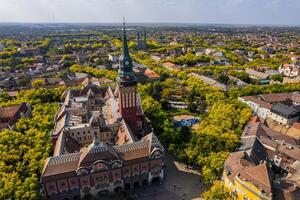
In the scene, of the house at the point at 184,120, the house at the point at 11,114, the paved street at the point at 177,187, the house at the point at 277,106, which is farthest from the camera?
the house at the point at 184,120

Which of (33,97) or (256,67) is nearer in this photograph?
(33,97)

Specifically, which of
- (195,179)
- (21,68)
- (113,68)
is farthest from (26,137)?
(21,68)

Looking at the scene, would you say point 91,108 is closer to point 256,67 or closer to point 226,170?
point 226,170

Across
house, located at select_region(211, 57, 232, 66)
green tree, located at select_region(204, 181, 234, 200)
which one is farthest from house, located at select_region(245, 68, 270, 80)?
green tree, located at select_region(204, 181, 234, 200)

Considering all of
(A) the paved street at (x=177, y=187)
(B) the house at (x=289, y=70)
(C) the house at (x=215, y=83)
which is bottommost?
→ (A) the paved street at (x=177, y=187)

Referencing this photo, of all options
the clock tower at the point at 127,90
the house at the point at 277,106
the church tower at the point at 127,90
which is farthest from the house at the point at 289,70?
the church tower at the point at 127,90

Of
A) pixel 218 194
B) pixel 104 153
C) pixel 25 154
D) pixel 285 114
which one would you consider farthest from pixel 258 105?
pixel 25 154

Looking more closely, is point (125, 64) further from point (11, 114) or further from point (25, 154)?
point (11, 114)

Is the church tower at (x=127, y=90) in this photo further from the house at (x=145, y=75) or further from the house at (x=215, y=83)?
the house at (x=145, y=75)
